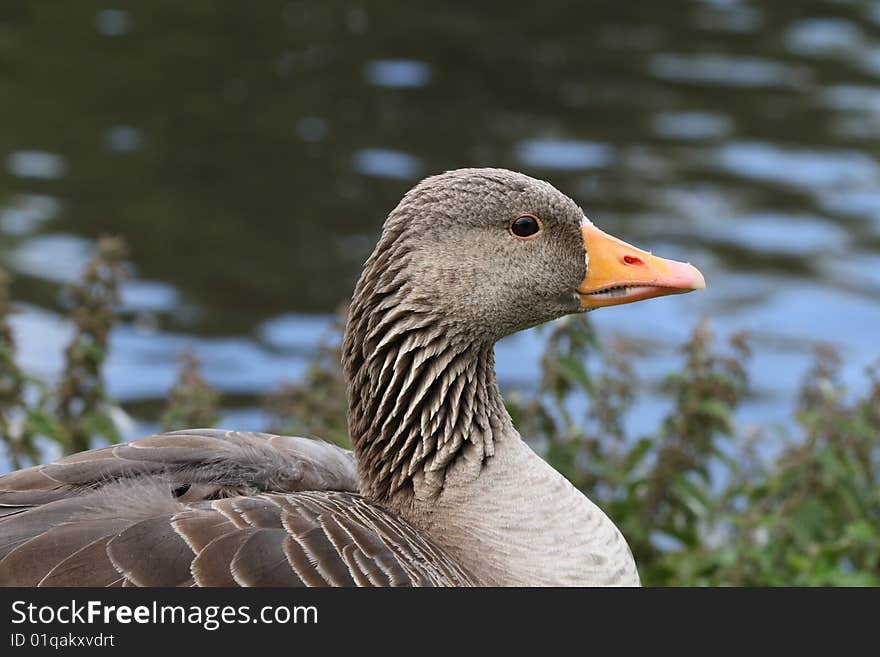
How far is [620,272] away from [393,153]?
819 cm

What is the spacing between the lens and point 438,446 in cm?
443

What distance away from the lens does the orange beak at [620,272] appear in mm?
4414

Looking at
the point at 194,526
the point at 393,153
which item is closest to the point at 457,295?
the point at 194,526

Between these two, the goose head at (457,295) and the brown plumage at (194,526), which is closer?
the brown plumage at (194,526)

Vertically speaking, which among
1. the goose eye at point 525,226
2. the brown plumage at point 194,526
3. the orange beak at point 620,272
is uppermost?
the goose eye at point 525,226

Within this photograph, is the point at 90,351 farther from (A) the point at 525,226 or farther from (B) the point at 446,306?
(A) the point at 525,226

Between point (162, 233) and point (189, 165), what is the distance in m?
1.17

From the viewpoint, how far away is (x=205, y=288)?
10.5 metres

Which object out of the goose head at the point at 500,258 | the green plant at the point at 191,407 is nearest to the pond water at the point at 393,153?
the green plant at the point at 191,407

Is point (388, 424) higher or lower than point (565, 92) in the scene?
lower

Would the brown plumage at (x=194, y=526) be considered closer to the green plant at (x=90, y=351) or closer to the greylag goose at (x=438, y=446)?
the greylag goose at (x=438, y=446)

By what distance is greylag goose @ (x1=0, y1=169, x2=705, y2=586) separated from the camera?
4125 mm
